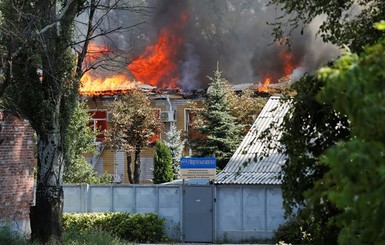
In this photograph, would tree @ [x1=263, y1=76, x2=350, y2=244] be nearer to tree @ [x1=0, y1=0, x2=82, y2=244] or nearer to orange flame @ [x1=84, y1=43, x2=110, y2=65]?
tree @ [x1=0, y1=0, x2=82, y2=244]

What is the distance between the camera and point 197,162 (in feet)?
103

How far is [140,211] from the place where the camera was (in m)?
32.2

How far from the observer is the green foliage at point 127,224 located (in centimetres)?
3041

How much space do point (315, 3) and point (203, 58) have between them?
40077mm

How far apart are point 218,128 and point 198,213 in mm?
11483

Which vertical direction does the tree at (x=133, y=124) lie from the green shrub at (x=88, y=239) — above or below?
above

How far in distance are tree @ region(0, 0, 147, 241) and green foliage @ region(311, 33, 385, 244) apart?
1339 centimetres

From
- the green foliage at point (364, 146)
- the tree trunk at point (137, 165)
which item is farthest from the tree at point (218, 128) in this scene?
the green foliage at point (364, 146)

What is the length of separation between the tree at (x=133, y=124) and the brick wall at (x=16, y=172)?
63.4 feet

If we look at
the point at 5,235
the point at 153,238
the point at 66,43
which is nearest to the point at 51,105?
the point at 66,43

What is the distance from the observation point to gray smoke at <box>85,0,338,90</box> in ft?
168

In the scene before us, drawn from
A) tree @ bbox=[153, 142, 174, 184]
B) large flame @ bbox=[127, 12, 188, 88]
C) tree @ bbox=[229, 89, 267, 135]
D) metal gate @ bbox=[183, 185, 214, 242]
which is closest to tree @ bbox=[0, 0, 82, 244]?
metal gate @ bbox=[183, 185, 214, 242]

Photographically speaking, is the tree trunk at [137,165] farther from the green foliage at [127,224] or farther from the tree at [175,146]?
the green foliage at [127,224]

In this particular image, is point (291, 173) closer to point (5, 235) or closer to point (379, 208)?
point (379, 208)
